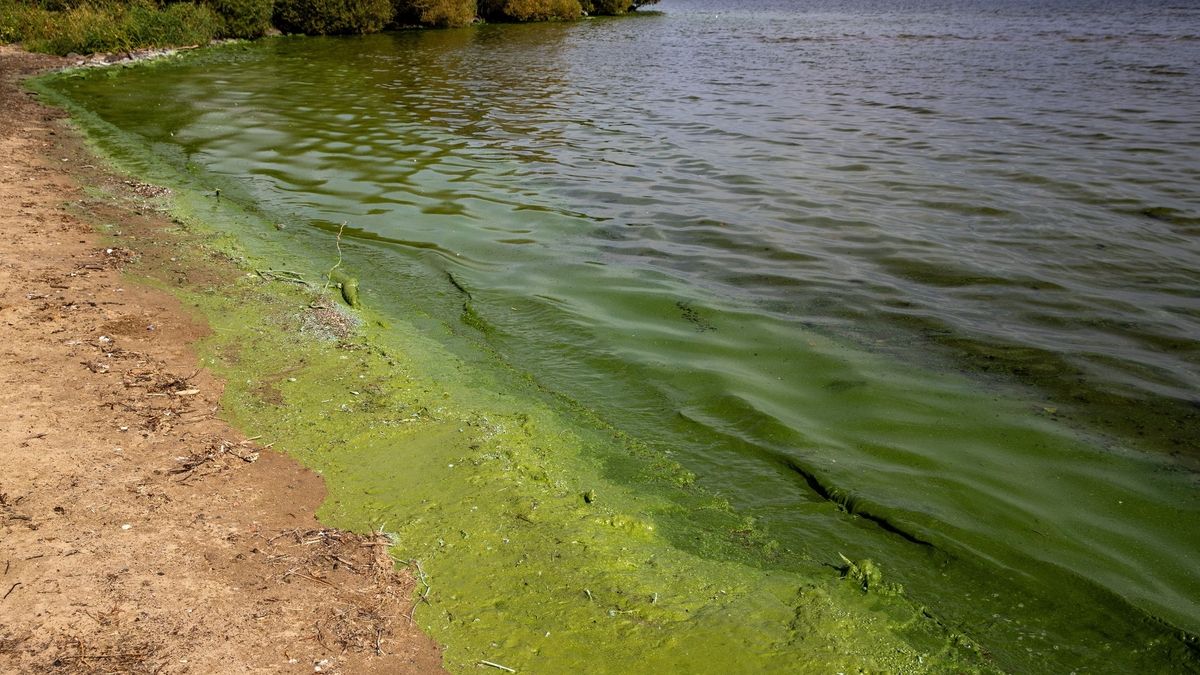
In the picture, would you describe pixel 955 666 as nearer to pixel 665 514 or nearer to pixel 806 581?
pixel 806 581

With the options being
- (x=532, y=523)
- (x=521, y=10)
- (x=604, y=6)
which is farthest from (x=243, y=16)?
(x=532, y=523)

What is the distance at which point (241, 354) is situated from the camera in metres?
5.27

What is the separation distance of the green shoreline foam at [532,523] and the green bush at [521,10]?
38.5 metres


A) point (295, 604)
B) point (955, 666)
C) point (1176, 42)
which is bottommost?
point (955, 666)

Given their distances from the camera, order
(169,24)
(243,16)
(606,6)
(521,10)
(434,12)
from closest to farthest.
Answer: (169,24), (243,16), (434,12), (521,10), (606,6)

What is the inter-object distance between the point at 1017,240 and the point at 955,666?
6581 millimetres

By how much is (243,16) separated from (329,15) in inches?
163

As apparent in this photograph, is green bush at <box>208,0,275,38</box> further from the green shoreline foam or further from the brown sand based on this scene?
the green shoreline foam

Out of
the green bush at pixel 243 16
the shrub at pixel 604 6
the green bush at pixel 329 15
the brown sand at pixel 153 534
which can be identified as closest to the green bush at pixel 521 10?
the shrub at pixel 604 6

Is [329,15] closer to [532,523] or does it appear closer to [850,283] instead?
[850,283]

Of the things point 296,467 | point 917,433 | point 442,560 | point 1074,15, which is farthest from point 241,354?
point 1074,15

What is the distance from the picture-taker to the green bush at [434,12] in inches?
1428

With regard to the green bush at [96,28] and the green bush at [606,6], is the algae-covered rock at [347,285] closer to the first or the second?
the green bush at [96,28]

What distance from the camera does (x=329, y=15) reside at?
32969 mm
